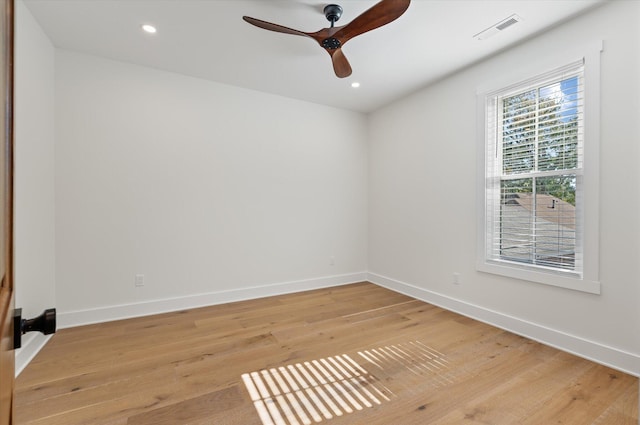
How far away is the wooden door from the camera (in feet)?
1.65

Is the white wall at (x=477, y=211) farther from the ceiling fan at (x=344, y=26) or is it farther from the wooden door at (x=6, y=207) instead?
the wooden door at (x=6, y=207)

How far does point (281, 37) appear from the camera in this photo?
2.51 m

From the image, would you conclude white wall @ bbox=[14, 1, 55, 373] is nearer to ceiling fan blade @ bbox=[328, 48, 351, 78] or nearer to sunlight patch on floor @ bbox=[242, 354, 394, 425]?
sunlight patch on floor @ bbox=[242, 354, 394, 425]

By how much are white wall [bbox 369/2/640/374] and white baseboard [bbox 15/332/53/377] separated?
148 inches

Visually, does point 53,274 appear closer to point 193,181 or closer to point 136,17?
point 193,181

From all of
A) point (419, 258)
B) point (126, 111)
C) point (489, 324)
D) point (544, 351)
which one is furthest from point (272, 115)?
point (544, 351)

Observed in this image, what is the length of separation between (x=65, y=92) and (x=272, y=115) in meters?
2.12

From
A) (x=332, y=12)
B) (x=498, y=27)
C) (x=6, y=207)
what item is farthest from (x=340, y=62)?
(x=6, y=207)

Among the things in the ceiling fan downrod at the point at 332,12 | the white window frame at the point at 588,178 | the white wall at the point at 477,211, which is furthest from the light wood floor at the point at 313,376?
the ceiling fan downrod at the point at 332,12

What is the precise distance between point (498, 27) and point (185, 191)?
11.3 feet

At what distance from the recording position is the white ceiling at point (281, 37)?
2145 mm

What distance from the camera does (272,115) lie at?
3779 millimetres

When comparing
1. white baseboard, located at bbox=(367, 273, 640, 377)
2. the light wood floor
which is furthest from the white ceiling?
the light wood floor

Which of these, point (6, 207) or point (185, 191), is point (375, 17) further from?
point (185, 191)
